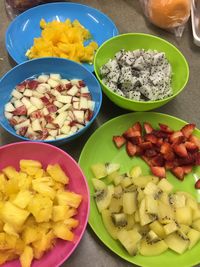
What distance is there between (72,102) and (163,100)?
30cm

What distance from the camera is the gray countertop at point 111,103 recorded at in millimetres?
926

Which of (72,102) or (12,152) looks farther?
(72,102)

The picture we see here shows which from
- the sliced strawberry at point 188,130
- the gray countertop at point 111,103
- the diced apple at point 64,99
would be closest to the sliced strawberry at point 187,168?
the sliced strawberry at point 188,130

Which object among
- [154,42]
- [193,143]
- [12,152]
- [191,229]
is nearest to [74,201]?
[12,152]

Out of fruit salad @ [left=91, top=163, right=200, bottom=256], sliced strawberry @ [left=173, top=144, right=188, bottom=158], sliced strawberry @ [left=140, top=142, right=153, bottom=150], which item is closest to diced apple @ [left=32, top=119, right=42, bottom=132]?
fruit salad @ [left=91, top=163, right=200, bottom=256]

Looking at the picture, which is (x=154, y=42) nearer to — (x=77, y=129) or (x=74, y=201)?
(x=77, y=129)

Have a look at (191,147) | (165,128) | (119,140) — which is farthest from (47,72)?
(191,147)

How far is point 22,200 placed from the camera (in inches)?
29.7

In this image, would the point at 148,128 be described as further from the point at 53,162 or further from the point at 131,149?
the point at 53,162

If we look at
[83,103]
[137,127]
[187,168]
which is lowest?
[187,168]

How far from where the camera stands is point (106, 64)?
1138 mm

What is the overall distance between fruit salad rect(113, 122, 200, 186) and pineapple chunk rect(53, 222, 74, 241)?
368 millimetres

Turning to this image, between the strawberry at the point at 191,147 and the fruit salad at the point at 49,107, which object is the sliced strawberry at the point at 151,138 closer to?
the strawberry at the point at 191,147

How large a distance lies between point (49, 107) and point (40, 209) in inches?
16.1
